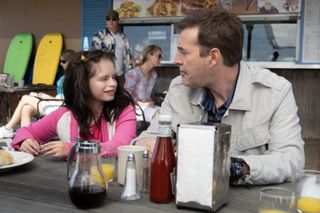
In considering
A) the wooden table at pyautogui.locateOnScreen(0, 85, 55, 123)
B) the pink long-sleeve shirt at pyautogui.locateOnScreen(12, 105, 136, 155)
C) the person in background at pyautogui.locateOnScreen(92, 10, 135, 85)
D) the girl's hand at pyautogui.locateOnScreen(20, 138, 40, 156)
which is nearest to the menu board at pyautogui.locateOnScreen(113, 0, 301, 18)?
the person in background at pyautogui.locateOnScreen(92, 10, 135, 85)

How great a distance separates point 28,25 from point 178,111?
6.79 m

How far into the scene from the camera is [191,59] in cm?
159

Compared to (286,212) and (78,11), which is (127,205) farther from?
(78,11)

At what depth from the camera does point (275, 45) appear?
5.97 metres

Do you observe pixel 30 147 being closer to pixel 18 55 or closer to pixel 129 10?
pixel 129 10

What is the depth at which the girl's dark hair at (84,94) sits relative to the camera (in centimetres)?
206

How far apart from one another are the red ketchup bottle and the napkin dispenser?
49 millimetres

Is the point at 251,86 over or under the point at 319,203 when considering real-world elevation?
over

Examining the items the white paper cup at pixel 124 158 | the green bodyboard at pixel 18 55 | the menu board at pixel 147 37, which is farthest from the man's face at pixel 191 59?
the green bodyboard at pixel 18 55

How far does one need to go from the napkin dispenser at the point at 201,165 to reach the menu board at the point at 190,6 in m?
4.61

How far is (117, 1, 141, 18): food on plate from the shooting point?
21.4ft

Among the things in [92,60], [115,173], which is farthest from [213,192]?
[92,60]

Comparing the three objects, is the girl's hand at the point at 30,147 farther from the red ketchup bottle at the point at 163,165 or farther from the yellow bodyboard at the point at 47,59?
the yellow bodyboard at the point at 47,59

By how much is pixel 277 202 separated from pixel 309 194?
0.52ft
